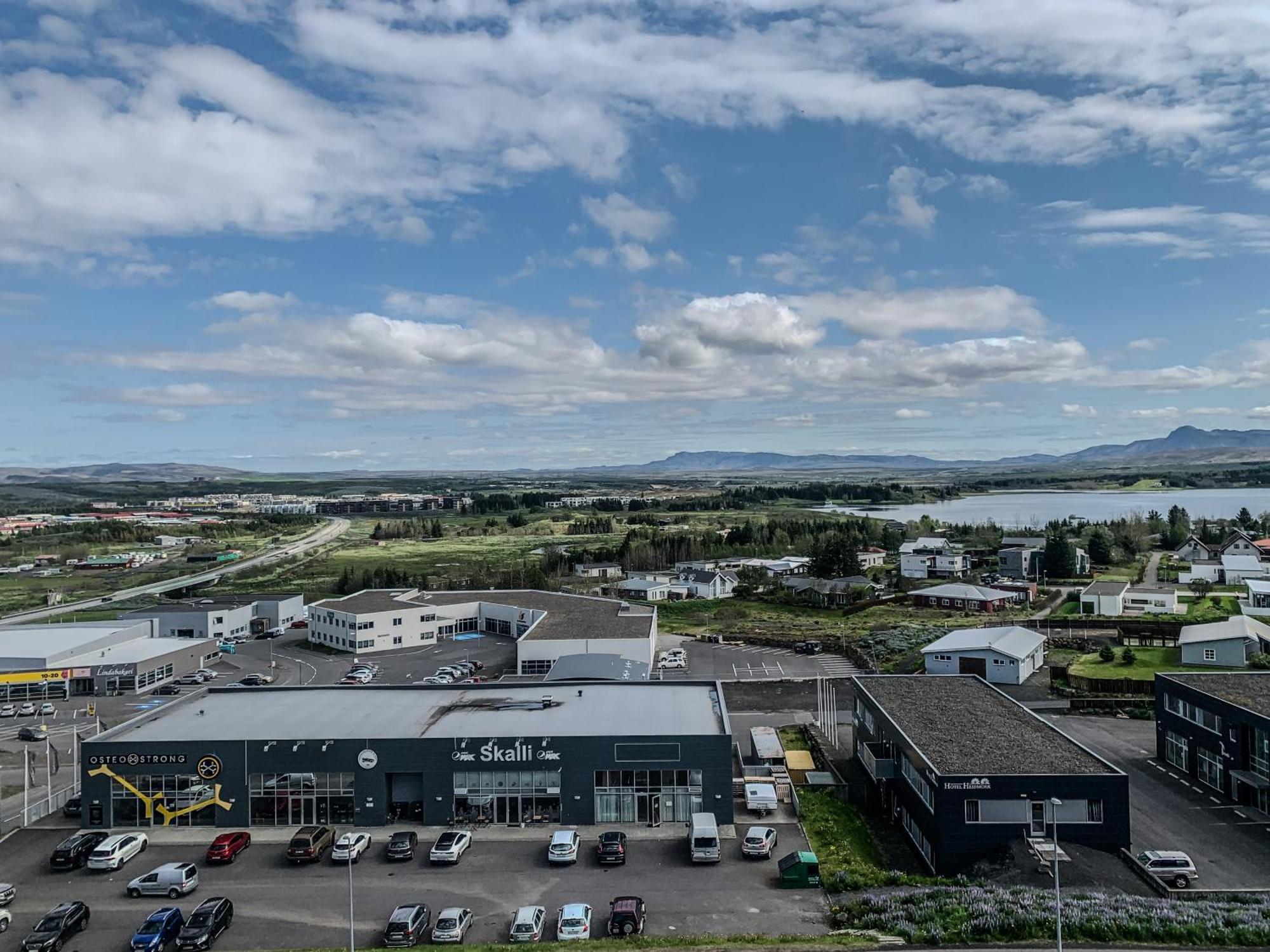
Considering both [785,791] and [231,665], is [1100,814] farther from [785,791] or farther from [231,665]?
[231,665]

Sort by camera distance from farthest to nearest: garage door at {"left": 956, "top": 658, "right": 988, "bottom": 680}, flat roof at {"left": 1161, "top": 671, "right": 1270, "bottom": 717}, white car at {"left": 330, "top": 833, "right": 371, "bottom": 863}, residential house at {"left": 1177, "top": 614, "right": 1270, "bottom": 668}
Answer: garage door at {"left": 956, "top": 658, "right": 988, "bottom": 680}
residential house at {"left": 1177, "top": 614, "right": 1270, "bottom": 668}
flat roof at {"left": 1161, "top": 671, "right": 1270, "bottom": 717}
white car at {"left": 330, "top": 833, "right": 371, "bottom": 863}

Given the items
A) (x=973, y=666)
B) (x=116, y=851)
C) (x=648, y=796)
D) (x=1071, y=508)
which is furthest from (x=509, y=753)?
(x=1071, y=508)

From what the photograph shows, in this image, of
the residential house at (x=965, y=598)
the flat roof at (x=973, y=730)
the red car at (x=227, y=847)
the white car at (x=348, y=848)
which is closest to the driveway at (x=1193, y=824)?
the flat roof at (x=973, y=730)

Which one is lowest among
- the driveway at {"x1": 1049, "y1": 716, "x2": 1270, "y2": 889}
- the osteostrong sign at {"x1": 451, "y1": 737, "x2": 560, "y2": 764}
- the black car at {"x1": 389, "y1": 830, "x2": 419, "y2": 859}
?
the driveway at {"x1": 1049, "y1": 716, "x2": 1270, "y2": 889}

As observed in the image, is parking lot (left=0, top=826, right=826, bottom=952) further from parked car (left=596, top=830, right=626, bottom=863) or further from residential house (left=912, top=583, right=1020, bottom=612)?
residential house (left=912, top=583, right=1020, bottom=612)

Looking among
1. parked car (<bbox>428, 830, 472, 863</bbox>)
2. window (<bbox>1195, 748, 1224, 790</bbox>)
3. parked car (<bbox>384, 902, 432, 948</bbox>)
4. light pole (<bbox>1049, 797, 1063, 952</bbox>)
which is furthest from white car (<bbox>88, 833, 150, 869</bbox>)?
window (<bbox>1195, 748, 1224, 790</bbox>)

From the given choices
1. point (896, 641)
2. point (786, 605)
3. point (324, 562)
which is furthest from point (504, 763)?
point (324, 562)

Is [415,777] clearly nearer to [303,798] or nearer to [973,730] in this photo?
[303,798]
